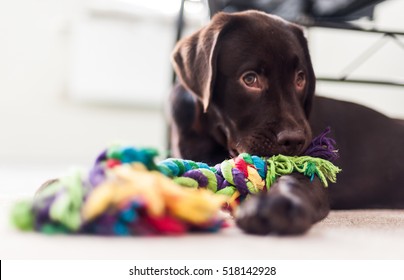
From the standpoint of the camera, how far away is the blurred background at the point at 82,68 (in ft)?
13.9

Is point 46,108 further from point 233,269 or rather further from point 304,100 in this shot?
point 233,269

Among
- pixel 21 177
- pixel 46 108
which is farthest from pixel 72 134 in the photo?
pixel 21 177

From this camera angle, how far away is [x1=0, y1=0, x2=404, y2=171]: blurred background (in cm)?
423

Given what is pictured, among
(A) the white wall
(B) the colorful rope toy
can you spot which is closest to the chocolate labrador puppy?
(B) the colorful rope toy

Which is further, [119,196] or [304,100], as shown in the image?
[304,100]

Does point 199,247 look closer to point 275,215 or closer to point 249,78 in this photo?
point 275,215

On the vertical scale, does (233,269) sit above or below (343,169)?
above

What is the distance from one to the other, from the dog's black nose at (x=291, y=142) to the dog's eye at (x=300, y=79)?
12.0 inches

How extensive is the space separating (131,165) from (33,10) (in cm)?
366

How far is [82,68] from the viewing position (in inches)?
166

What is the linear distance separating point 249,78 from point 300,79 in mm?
197

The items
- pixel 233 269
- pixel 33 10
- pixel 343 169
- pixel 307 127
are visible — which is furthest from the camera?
pixel 33 10

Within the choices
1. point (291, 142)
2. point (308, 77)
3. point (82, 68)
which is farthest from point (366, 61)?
point (291, 142)

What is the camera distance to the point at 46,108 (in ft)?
14.2
